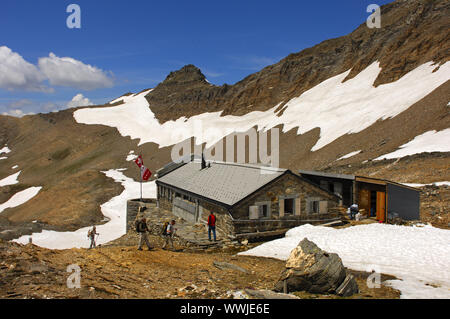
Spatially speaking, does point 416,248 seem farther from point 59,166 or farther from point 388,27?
point 59,166

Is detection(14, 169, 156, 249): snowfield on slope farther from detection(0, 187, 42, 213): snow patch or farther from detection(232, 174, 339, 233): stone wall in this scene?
detection(0, 187, 42, 213): snow patch

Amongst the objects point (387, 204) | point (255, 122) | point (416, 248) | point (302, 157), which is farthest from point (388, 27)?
point (416, 248)

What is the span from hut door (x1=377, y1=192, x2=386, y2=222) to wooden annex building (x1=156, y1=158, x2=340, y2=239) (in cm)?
261

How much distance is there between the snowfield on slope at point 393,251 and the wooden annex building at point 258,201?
1515 millimetres

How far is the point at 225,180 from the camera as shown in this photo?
2347 centimetres

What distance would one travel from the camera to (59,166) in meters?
82.4

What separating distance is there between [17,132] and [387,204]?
122m

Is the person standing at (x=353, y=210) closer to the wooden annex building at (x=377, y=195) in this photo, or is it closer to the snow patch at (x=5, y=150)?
the wooden annex building at (x=377, y=195)

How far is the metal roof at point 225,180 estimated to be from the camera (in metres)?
20.2

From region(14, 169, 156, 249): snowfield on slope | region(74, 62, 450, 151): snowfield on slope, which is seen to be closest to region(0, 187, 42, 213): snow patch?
region(14, 169, 156, 249): snowfield on slope

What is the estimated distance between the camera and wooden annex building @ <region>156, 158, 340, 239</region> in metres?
19.3

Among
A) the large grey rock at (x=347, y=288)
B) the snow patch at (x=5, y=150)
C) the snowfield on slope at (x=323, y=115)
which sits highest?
the snowfield on slope at (x=323, y=115)

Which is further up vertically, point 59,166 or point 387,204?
point 59,166

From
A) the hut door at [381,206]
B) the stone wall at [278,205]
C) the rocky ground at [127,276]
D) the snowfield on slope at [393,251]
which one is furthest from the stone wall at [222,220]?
the hut door at [381,206]
